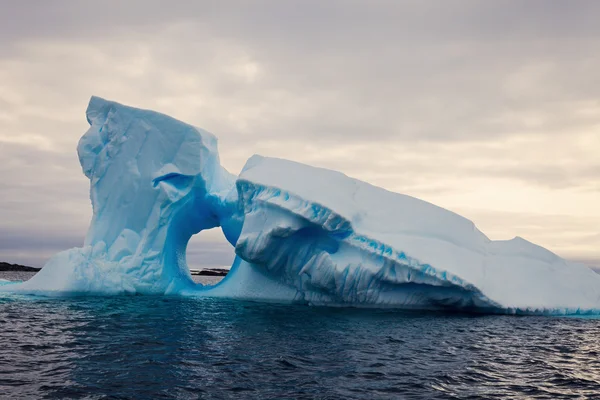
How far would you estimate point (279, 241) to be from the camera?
1456 cm

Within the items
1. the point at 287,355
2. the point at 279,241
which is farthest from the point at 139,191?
the point at 287,355

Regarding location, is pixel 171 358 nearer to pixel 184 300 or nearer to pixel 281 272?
pixel 281 272

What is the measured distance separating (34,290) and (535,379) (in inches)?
566

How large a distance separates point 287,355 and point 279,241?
609 centimetres

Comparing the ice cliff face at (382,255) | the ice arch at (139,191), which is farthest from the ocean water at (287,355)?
the ice arch at (139,191)

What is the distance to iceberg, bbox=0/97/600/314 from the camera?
1412 centimetres

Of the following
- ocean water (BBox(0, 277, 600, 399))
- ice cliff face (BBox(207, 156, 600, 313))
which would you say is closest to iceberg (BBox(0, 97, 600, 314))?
ice cliff face (BBox(207, 156, 600, 313))

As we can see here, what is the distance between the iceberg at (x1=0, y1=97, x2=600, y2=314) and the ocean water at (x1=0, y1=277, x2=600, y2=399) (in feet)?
3.62

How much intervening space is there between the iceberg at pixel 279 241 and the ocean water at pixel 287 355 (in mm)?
1103

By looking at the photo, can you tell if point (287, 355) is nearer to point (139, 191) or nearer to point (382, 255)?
point (382, 255)

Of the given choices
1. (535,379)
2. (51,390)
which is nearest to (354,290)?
(535,379)

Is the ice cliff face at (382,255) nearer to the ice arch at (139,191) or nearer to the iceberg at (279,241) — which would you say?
the iceberg at (279,241)

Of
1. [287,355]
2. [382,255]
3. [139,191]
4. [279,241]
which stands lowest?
[287,355]

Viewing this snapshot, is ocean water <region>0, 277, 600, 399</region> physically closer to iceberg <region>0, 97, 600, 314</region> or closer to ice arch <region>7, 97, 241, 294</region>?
iceberg <region>0, 97, 600, 314</region>
